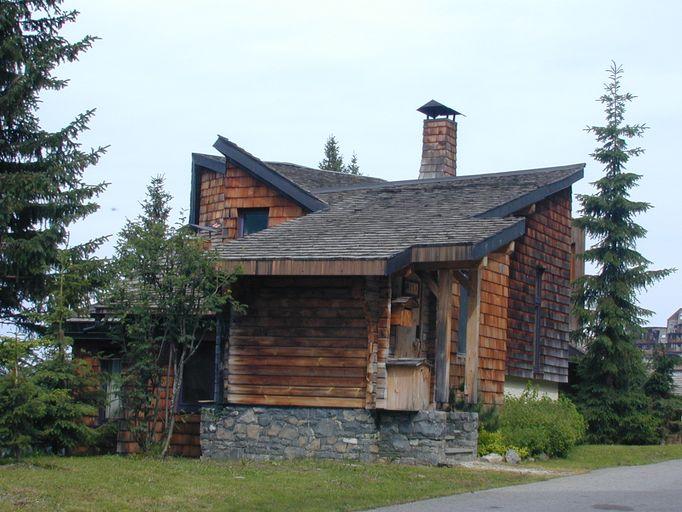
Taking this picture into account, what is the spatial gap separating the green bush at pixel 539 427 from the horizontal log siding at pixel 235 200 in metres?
6.36

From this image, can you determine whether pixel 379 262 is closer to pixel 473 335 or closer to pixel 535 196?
pixel 473 335

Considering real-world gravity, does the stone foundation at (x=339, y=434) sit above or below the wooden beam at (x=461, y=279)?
below

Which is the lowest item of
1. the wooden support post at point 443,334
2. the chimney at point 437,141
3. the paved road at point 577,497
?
the paved road at point 577,497

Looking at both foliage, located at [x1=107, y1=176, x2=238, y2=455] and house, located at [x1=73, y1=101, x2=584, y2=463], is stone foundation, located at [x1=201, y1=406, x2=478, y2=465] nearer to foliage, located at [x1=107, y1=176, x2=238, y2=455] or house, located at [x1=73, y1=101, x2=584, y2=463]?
house, located at [x1=73, y1=101, x2=584, y2=463]

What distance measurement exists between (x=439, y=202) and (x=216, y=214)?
21.4 ft

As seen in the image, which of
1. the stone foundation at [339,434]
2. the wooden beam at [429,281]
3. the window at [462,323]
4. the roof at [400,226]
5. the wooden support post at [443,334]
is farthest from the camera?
the window at [462,323]

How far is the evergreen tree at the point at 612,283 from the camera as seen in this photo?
2631 centimetres

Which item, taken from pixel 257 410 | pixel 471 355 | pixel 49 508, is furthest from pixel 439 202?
pixel 49 508

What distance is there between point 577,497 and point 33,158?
43.1 ft

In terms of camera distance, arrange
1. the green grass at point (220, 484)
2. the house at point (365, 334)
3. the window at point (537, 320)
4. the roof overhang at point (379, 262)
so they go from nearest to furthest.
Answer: the green grass at point (220, 484) < the roof overhang at point (379, 262) < the house at point (365, 334) < the window at point (537, 320)

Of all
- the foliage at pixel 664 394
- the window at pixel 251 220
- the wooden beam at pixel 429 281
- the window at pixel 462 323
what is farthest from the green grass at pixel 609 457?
the window at pixel 251 220

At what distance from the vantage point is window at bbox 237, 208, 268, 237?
2458cm

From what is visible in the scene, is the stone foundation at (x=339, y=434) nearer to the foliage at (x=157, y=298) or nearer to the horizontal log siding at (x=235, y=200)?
the foliage at (x=157, y=298)

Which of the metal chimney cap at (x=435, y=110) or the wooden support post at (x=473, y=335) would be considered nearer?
the wooden support post at (x=473, y=335)
